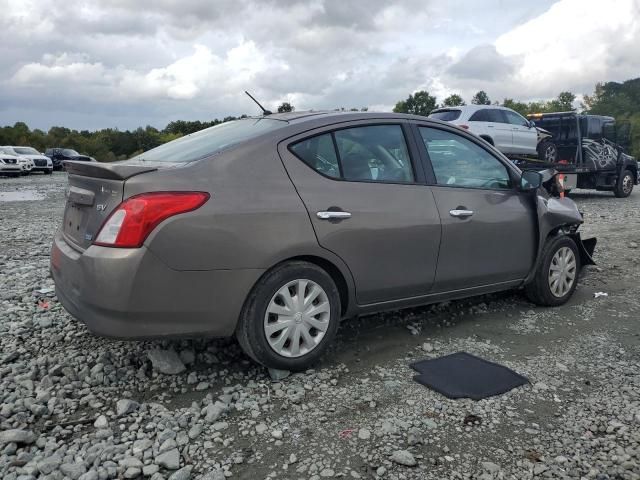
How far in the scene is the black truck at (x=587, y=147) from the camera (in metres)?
15.1

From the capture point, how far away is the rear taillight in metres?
2.95

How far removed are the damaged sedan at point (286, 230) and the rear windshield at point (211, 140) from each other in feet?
0.07

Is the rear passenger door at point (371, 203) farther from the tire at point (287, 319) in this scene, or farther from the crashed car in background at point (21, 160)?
the crashed car in background at point (21, 160)

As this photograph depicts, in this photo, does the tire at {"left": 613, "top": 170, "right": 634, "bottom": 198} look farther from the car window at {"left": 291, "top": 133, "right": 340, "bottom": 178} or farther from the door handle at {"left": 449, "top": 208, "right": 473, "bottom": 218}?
the car window at {"left": 291, "top": 133, "right": 340, "bottom": 178}

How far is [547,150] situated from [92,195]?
1467 centimetres

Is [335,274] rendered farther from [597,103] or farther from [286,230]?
[597,103]

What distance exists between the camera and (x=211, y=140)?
3.77 m

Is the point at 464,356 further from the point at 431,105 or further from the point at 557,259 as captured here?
the point at 431,105

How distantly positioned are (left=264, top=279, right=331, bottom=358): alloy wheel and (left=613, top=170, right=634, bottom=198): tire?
51.6ft

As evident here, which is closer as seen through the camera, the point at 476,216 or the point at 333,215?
the point at 333,215

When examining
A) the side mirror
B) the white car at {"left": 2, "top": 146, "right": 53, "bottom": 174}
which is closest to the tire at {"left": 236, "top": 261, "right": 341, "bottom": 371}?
the side mirror

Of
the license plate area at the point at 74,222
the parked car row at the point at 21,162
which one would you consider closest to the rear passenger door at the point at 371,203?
the license plate area at the point at 74,222

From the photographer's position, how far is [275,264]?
3.31 meters

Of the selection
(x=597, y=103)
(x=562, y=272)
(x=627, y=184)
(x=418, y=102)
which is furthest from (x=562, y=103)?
(x=562, y=272)
